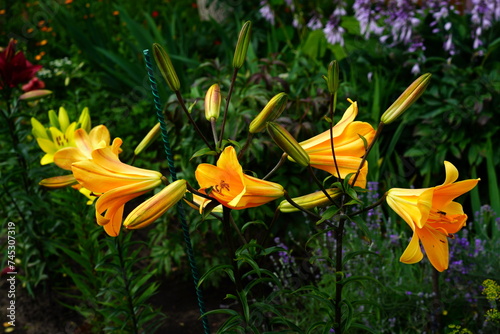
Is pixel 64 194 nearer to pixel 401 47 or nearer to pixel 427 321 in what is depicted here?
pixel 427 321

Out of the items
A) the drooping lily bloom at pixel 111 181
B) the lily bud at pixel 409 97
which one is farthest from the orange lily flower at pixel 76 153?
the lily bud at pixel 409 97

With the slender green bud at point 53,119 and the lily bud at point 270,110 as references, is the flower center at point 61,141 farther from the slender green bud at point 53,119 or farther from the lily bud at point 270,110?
the lily bud at point 270,110

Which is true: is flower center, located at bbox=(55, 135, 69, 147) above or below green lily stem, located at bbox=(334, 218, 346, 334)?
above

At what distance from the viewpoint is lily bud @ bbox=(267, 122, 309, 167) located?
104 cm

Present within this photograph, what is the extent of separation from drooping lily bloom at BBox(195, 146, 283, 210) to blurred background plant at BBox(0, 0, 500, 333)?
0.78 metres

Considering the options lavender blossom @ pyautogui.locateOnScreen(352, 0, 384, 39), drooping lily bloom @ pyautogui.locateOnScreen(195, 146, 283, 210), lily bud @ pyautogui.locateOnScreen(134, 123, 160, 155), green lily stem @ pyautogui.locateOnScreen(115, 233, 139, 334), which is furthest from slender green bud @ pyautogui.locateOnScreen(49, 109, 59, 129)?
lavender blossom @ pyautogui.locateOnScreen(352, 0, 384, 39)

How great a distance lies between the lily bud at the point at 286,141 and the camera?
1037 mm

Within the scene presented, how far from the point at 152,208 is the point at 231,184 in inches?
6.7

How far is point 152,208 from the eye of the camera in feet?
3.45

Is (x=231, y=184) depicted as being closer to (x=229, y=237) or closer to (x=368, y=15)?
(x=229, y=237)

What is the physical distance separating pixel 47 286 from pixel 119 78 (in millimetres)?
2048

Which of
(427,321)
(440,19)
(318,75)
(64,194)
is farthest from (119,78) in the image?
(427,321)

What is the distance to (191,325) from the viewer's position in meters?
2.52

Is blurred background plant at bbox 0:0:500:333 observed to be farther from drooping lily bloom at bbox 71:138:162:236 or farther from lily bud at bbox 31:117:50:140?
drooping lily bloom at bbox 71:138:162:236
